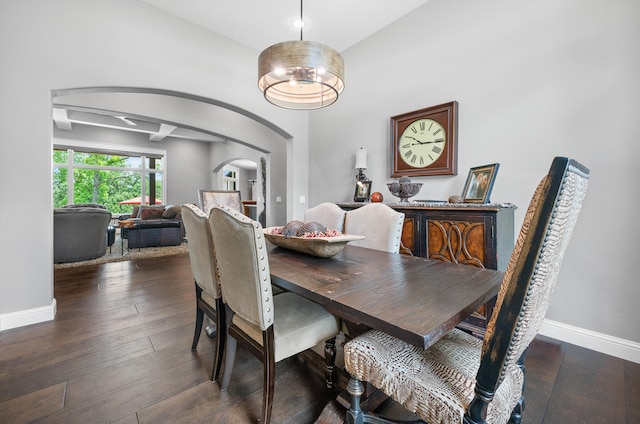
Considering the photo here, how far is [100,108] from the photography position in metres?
4.11

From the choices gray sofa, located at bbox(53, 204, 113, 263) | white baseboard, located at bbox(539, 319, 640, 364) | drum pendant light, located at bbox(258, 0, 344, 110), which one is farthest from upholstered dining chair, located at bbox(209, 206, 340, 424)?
gray sofa, located at bbox(53, 204, 113, 263)

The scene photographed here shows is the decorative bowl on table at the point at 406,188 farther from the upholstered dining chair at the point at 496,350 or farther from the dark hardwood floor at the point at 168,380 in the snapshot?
the upholstered dining chair at the point at 496,350

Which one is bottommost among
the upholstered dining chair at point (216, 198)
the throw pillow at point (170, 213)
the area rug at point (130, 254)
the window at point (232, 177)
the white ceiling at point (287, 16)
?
the area rug at point (130, 254)

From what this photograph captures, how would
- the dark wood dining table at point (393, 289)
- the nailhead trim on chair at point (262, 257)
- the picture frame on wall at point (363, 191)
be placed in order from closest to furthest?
the dark wood dining table at point (393, 289) → the nailhead trim on chair at point (262, 257) → the picture frame on wall at point (363, 191)

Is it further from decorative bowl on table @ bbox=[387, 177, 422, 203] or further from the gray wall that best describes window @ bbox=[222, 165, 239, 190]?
decorative bowl on table @ bbox=[387, 177, 422, 203]

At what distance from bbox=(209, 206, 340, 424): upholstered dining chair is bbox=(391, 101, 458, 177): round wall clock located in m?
1.98

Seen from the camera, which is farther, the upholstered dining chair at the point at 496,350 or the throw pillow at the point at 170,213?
the throw pillow at the point at 170,213

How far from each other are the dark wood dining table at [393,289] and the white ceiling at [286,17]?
2.77m

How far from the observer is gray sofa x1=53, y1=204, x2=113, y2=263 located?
4148 millimetres

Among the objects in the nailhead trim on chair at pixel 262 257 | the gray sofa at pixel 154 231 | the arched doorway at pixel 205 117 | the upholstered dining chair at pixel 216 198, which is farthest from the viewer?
the gray sofa at pixel 154 231

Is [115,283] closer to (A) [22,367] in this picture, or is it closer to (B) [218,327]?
(A) [22,367]

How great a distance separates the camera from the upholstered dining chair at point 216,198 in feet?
13.7

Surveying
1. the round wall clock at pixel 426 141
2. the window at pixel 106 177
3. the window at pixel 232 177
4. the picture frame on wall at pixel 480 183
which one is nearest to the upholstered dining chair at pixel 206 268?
the picture frame on wall at pixel 480 183

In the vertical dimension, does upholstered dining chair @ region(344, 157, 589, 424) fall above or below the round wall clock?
below
